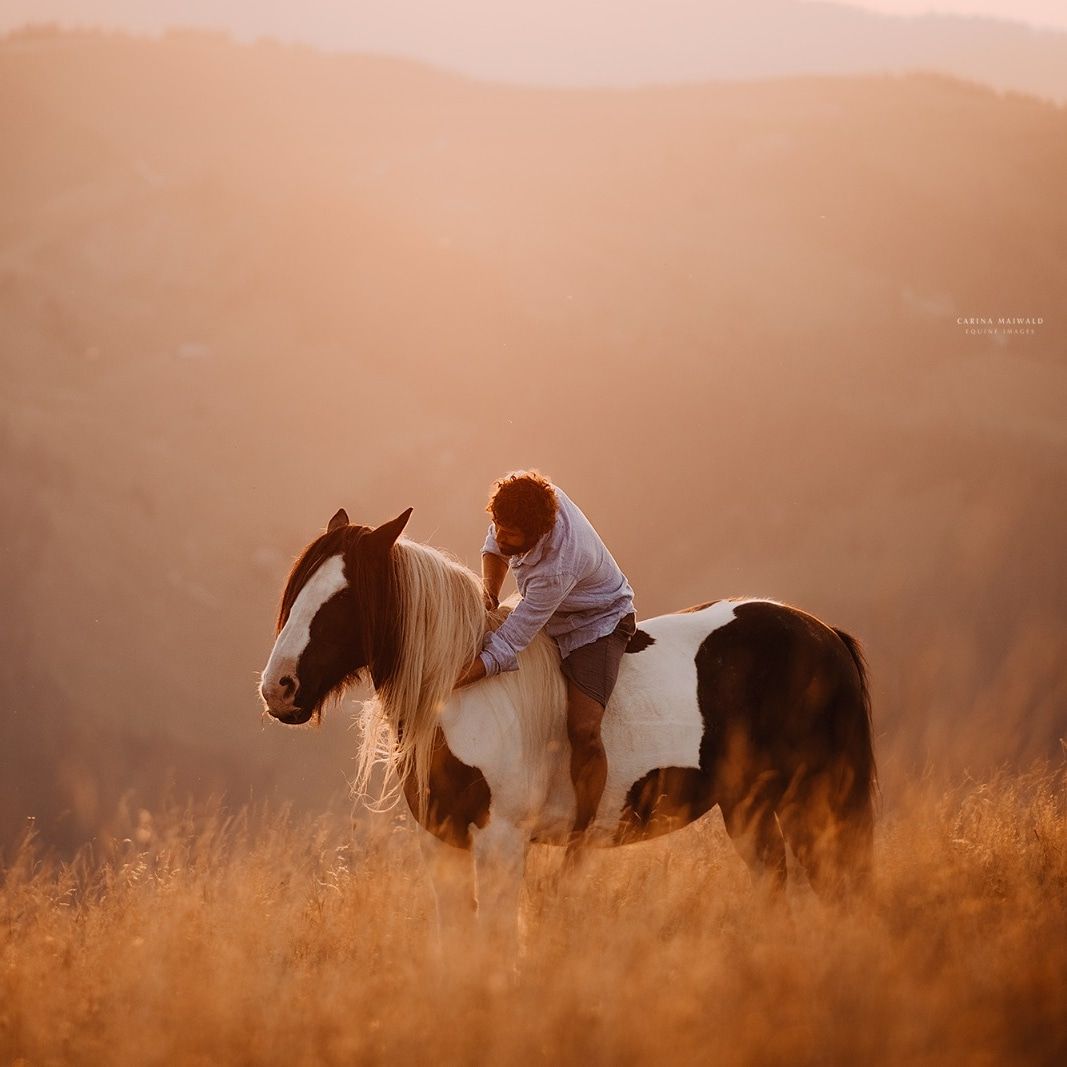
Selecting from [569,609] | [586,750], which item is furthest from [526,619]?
[586,750]

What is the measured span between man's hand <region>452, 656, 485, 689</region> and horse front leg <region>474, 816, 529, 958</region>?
21.5 inches

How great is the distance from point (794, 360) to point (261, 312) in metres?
20.4

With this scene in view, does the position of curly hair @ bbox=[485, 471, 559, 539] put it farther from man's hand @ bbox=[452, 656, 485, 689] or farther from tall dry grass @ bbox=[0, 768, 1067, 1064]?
tall dry grass @ bbox=[0, 768, 1067, 1064]

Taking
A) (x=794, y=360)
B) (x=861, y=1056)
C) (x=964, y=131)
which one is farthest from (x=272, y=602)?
(x=964, y=131)

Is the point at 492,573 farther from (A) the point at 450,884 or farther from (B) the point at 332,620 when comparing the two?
(A) the point at 450,884

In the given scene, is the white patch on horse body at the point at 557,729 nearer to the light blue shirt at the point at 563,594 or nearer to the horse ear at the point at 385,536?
the light blue shirt at the point at 563,594

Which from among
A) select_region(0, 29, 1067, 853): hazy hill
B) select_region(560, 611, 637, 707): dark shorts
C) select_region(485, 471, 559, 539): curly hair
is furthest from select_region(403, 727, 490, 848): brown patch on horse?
select_region(0, 29, 1067, 853): hazy hill

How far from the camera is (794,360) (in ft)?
127

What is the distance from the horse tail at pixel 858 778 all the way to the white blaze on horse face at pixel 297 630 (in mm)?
2362

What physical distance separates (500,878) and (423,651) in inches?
36.6

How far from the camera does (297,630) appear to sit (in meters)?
4.16

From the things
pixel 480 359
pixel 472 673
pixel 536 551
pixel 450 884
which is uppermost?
pixel 480 359

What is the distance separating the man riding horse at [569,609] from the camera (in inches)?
169

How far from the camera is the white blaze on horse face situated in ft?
13.4
